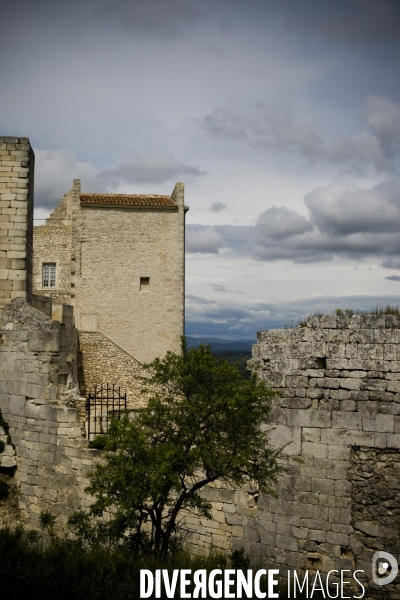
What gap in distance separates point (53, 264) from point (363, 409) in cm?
2234

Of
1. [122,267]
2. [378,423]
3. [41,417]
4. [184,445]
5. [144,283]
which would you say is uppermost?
[122,267]

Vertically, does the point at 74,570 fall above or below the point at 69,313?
below

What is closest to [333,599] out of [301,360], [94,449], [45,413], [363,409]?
[363,409]

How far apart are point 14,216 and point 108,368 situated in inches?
435

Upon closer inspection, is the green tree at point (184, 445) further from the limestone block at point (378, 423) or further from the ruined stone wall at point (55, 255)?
the ruined stone wall at point (55, 255)

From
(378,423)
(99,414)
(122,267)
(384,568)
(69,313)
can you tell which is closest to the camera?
(384,568)

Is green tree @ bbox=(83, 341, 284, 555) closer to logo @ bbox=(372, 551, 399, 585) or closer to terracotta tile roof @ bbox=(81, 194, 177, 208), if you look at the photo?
logo @ bbox=(372, 551, 399, 585)

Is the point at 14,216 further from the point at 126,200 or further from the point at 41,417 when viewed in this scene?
the point at 126,200

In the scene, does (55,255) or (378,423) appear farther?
(55,255)

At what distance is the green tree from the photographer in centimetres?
815

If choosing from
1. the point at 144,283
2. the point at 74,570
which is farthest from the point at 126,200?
the point at 74,570

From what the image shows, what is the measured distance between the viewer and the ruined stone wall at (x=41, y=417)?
1128 centimetres

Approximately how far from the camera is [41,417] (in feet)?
38.8

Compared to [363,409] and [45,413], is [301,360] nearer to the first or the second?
[363,409]
